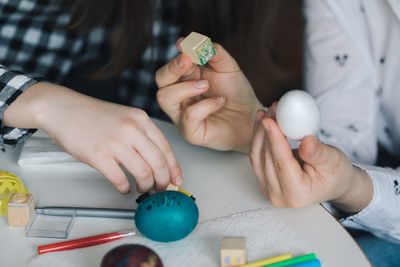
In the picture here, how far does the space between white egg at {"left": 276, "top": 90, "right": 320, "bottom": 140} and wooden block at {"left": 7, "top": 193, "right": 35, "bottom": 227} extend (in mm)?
229

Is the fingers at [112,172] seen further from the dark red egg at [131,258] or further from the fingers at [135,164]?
the dark red egg at [131,258]

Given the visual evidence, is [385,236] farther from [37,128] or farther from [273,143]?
[37,128]

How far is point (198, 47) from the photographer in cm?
59

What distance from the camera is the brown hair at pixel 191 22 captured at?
90 cm

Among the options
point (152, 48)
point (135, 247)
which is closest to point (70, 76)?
point (152, 48)

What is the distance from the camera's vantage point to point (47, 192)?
59 centimetres

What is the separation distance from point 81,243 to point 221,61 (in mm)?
256

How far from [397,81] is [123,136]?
44cm

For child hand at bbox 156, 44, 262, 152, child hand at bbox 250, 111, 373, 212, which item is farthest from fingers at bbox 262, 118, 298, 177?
child hand at bbox 156, 44, 262, 152

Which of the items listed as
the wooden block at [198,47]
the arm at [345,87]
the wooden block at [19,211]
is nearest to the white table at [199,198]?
the wooden block at [19,211]

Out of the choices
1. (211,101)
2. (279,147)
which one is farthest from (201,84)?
(279,147)

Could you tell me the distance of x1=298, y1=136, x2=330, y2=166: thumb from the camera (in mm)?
539

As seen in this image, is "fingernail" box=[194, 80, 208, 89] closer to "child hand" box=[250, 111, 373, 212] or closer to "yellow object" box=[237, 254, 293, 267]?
"child hand" box=[250, 111, 373, 212]

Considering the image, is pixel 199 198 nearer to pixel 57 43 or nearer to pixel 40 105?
pixel 40 105
